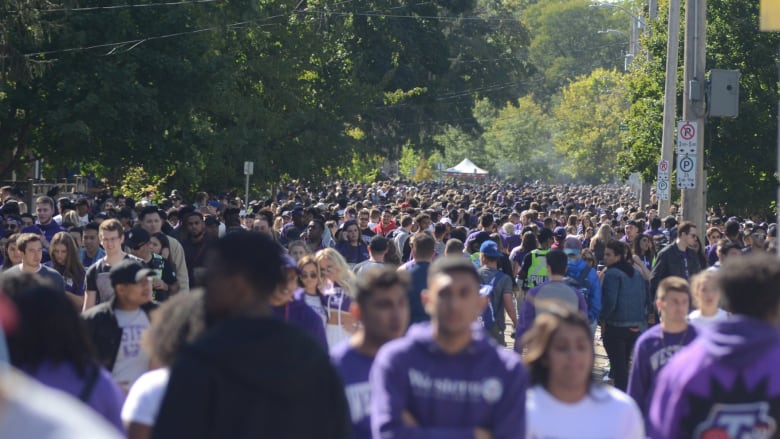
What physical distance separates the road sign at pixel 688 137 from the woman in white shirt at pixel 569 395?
1535 centimetres

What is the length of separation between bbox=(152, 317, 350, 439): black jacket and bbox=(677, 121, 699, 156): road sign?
55.0 feet

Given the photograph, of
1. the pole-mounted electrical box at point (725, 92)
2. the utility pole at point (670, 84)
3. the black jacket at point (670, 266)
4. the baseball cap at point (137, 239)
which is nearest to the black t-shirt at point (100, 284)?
the baseball cap at point (137, 239)

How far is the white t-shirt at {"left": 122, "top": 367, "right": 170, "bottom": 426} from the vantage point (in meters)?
5.28

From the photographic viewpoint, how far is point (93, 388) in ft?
17.0

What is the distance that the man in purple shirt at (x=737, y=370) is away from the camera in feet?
15.8

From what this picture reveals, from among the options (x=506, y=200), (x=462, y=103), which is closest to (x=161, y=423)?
(x=506, y=200)

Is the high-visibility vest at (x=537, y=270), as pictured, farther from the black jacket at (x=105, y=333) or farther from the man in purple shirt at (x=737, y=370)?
the man in purple shirt at (x=737, y=370)

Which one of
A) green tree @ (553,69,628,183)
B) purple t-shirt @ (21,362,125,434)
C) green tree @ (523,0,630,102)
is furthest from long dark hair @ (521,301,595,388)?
green tree @ (523,0,630,102)

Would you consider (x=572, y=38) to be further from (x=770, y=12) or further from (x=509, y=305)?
(x=770, y=12)

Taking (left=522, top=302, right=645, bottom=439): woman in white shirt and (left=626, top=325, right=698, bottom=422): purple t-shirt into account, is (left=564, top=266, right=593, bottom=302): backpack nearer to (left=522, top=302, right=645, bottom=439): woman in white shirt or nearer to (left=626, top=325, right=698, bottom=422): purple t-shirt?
(left=626, top=325, right=698, bottom=422): purple t-shirt

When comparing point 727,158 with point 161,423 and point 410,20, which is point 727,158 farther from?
point 410,20

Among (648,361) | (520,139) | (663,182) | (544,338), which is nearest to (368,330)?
(544,338)

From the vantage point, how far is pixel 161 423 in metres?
3.62

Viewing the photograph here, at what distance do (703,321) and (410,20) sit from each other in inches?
2056
